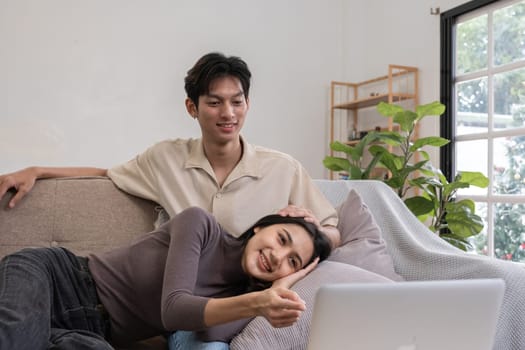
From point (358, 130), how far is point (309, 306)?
4130 mm

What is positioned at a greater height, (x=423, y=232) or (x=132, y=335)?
(x=423, y=232)

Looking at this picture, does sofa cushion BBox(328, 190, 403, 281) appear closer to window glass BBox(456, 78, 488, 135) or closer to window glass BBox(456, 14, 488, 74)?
window glass BBox(456, 78, 488, 135)

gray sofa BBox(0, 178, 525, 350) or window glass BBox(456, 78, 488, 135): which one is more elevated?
window glass BBox(456, 78, 488, 135)

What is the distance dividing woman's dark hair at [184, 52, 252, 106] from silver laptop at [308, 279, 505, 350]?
3.58 feet

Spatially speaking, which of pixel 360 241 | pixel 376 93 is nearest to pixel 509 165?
pixel 376 93

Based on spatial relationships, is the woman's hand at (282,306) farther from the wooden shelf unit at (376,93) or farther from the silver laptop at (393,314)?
the wooden shelf unit at (376,93)

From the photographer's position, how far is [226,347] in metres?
1.25

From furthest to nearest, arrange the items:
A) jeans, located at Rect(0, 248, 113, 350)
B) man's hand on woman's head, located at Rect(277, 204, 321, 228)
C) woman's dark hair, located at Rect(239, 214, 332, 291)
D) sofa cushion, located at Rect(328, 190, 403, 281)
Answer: sofa cushion, located at Rect(328, 190, 403, 281)
man's hand on woman's head, located at Rect(277, 204, 321, 228)
woman's dark hair, located at Rect(239, 214, 332, 291)
jeans, located at Rect(0, 248, 113, 350)

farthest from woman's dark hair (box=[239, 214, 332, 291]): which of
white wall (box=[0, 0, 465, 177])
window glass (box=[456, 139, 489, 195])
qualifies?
white wall (box=[0, 0, 465, 177])

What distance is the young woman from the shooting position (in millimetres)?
1155

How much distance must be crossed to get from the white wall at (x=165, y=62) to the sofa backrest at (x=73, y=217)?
8.84 ft

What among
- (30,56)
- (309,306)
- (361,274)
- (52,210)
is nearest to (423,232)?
(361,274)

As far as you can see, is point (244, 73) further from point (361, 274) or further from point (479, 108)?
point (479, 108)

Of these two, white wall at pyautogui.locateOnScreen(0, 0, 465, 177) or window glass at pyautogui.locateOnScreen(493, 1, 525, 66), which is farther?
white wall at pyautogui.locateOnScreen(0, 0, 465, 177)
